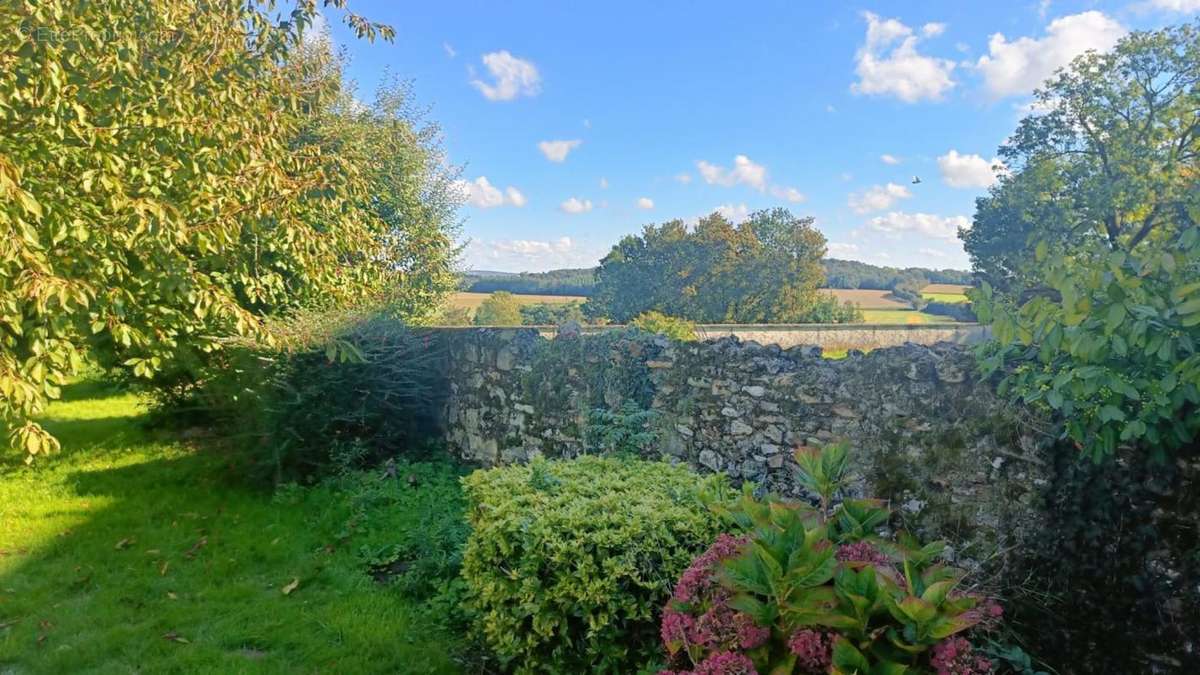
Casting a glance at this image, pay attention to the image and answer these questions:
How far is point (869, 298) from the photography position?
120 feet

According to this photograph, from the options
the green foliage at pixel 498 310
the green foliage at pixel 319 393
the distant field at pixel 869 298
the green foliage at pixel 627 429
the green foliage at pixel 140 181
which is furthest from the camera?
the distant field at pixel 869 298

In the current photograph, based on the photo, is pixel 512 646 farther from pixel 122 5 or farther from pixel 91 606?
pixel 122 5

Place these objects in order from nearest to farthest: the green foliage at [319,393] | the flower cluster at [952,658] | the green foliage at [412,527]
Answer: the flower cluster at [952,658], the green foliage at [412,527], the green foliage at [319,393]

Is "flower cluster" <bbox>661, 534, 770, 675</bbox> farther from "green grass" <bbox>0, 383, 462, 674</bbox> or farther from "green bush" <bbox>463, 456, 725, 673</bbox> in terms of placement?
"green grass" <bbox>0, 383, 462, 674</bbox>

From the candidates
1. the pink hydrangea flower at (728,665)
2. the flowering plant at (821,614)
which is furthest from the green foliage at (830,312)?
the pink hydrangea flower at (728,665)

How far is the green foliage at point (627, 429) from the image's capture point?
19.0 feet

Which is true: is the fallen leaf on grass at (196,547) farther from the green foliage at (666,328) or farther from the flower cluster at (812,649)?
the flower cluster at (812,649)

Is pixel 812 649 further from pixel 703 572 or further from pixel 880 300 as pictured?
pixel 880 300

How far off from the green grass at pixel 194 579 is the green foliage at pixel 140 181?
115 centimetres

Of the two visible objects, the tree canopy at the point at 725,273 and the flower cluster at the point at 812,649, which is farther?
the tree canopy at the point at 725,273

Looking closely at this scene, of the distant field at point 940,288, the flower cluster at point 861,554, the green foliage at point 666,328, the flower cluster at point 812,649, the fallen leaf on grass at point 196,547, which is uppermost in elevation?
the distant field at point 940,288

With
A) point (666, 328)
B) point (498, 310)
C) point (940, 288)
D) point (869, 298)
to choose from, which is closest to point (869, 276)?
point (869, 298)

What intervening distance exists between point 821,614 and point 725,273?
32.8m

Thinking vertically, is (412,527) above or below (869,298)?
below
